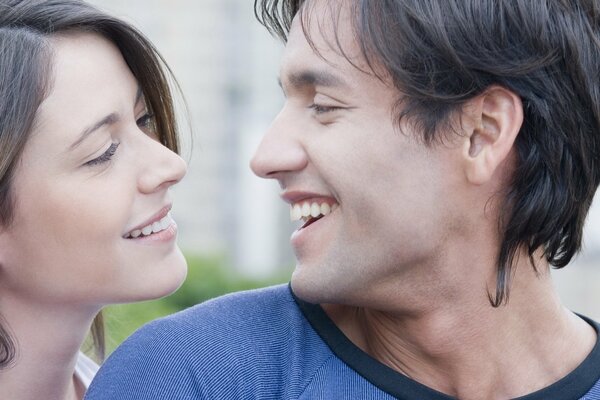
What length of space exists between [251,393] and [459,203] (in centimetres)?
57

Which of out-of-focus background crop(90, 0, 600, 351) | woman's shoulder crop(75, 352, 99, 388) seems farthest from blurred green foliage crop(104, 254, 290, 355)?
out-of-focus background crop(90, 0, 600, 351)

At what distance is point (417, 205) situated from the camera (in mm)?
2135

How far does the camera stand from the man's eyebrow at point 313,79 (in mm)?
2162

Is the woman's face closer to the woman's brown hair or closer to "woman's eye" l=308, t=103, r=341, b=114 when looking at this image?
the woman's brown hair

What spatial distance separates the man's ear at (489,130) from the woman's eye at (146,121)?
97cm

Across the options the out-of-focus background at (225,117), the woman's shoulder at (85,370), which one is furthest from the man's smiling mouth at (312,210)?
the out-of-focus background at (225,117)

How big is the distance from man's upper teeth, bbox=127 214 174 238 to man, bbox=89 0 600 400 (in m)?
0.46

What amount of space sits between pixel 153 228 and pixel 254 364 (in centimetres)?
67

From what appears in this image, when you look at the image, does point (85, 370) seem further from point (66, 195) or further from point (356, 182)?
point (356, 182)

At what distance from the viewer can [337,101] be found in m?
2.15

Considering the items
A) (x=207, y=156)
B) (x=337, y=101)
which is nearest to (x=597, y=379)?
(x=337, y=101)

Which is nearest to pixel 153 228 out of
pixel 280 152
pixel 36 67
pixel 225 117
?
pixel 36 67

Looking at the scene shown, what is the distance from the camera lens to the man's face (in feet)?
6.97

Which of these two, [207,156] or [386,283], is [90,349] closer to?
[386,283]
